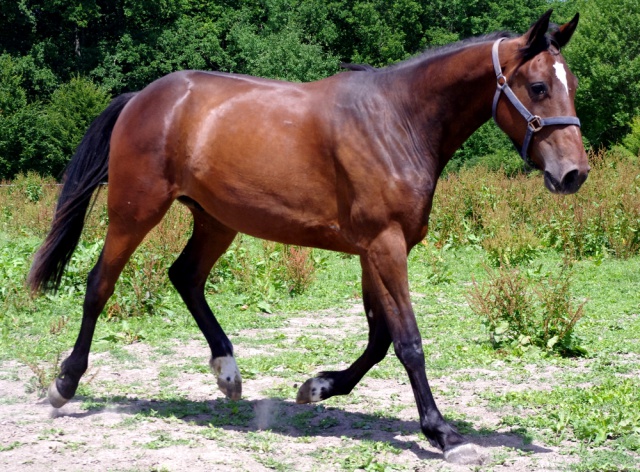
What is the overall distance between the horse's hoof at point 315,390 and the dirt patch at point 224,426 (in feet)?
0.41

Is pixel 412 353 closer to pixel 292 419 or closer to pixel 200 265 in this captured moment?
pixel 292 419

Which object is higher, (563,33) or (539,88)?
(563,33)

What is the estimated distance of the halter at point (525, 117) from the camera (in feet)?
13.7

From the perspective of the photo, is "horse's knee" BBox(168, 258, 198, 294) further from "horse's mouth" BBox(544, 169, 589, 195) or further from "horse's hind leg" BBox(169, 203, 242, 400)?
"horse's mouth" BBox(544, 169, 589, 195)

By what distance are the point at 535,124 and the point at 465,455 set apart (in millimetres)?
1768

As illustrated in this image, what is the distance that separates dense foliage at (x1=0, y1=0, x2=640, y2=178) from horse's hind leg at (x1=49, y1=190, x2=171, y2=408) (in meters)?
29.8

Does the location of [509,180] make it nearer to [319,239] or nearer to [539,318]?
[539,318]

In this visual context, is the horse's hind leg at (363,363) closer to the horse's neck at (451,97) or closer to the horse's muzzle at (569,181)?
the horse's neck at (451,97)

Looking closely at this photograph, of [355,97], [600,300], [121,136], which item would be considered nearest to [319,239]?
[355,97]

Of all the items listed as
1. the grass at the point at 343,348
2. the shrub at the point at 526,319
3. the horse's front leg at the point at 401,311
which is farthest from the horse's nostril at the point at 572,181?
the shrub at the point at 526,319

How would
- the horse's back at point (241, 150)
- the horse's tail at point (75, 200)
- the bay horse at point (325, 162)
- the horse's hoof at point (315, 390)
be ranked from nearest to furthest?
the bay horse at point (325, 162), the horse's back at point (241, 150), the horse's hoof at point (315, 390), the horse's tail at point (75, 200)

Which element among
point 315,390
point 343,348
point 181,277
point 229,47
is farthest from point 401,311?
point 229,47

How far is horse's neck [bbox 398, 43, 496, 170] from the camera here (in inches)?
177

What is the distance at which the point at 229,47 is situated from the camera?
143 ft
